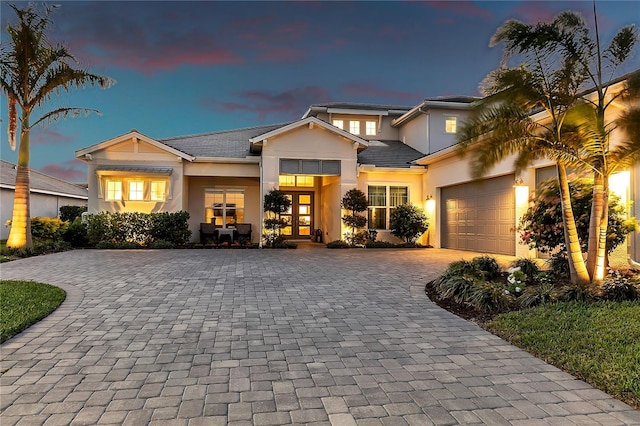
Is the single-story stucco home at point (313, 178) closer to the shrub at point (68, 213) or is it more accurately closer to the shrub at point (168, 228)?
the shrub at point (168, 228)

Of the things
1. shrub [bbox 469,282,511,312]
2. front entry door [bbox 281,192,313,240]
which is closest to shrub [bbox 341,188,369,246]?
front entry door [bbox 281,192,313,240]

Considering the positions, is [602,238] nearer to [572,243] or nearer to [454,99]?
[572,243]

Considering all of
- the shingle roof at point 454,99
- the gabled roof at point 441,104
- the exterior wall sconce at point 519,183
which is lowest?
the exterior wall sconce at point 519,183

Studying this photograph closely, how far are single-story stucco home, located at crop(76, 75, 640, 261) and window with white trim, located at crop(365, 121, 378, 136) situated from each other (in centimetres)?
211

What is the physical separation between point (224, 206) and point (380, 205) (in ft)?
24.0

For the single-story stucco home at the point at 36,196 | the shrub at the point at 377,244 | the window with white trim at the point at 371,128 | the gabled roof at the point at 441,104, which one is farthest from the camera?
the window with white trim at the point at 371,128

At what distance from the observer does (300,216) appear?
19.4m

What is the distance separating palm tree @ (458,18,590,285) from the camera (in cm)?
611

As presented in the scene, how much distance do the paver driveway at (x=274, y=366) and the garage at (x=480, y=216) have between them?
7.31 m

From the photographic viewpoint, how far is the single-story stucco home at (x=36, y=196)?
62.4 feet

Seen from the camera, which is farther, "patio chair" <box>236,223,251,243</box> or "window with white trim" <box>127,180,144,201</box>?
"patio chair" <box>236,223,251,243</box>

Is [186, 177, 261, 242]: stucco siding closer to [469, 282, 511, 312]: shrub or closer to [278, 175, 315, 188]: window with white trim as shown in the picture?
[278, 175, 315, 188]: window with white trim

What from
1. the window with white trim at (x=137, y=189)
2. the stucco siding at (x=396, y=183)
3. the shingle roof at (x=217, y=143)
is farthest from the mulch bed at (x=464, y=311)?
the window with white trim at (x=137, y=189)

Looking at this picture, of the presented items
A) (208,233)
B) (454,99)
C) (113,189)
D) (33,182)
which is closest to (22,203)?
(113,189)
